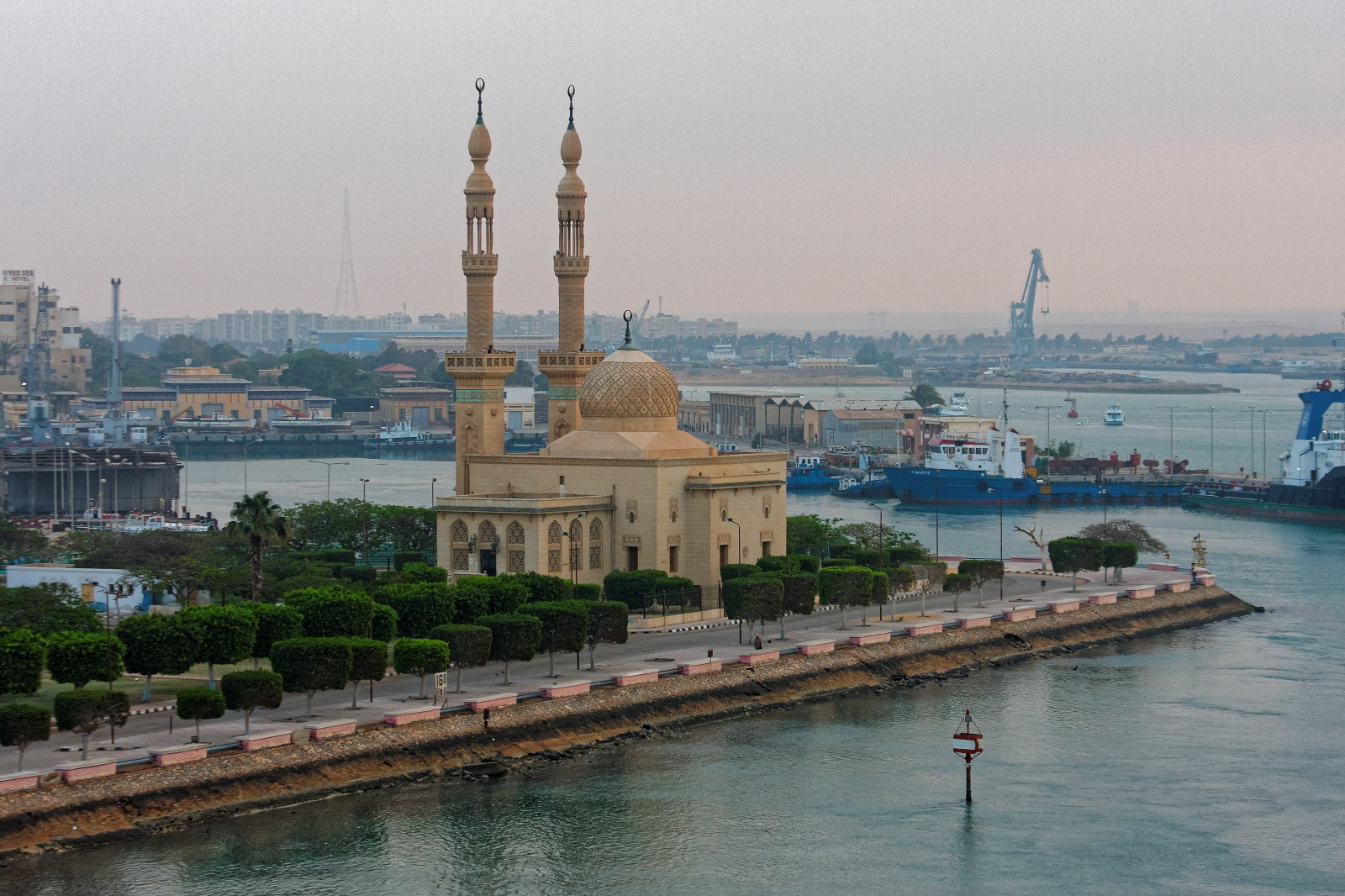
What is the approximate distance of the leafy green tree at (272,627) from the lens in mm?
40281

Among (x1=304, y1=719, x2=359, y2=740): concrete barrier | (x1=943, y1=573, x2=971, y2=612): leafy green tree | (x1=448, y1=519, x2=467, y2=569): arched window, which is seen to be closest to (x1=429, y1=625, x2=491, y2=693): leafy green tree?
(x1=304, y1=719, x2=359, y2=740): concrete barrier

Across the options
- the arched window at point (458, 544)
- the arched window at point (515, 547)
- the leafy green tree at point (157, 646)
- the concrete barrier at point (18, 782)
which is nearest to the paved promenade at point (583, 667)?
the concrete barrier at point (18, 782)

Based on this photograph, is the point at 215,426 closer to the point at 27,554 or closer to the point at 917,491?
the point at 917,491

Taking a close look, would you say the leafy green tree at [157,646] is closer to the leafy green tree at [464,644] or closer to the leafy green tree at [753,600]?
the leafy green tree at [464,644]

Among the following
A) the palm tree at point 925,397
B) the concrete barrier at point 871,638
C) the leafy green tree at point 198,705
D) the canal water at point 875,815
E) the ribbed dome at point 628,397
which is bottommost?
the canal water at point 875,815

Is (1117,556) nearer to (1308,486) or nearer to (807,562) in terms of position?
(807,562)

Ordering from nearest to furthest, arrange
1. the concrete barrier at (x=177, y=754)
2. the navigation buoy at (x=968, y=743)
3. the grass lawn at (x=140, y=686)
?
the concrete barrier at (x=177, y=754) < the navigation buoy at (x=968, y=743) < the grass lawn at (x=140, y=686)

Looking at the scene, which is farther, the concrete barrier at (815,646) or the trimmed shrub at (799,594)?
the trimmed shrub at (799,594)

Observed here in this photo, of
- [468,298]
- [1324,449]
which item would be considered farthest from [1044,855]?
[1324,449]

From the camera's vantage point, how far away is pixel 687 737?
41.8m

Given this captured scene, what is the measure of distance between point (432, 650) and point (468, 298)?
22.1m

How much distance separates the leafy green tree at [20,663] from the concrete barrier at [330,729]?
489cm

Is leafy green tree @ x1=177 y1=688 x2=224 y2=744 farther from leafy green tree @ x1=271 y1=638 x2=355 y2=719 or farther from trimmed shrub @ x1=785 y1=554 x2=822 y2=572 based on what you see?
trimmed shrub @ x1=785 y1=554 x2=822 y2=572

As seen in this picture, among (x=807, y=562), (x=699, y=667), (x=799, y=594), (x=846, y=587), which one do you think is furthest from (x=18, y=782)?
(x=807, y=562)
